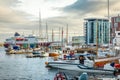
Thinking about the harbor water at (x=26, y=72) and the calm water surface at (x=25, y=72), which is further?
the calm water surface at (x=25, y=72)

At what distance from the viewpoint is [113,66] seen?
60000mm

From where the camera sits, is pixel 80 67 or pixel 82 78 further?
pixel 80 67

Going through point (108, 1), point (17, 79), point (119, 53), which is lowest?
point (17, 79)

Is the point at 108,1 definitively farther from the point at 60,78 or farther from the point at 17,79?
the point at 60,78

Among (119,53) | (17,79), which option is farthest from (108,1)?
(17,79)

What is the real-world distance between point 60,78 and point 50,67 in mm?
36478

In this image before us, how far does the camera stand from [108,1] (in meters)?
85.5

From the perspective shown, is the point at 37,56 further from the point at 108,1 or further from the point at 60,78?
the point at 60,78

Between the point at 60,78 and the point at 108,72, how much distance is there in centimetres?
2260

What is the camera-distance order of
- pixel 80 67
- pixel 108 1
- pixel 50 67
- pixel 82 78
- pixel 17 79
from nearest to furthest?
pixel 82 78 < pixel 17 79 < pixel 80 67 < pixel 50 67 < pixel 108 1

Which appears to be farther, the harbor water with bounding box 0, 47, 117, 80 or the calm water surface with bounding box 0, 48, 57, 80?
the calm water surface with bounding box 0, 48, 57, 80

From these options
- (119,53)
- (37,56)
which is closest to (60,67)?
(119,53)

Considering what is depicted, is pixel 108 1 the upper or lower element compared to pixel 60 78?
upper

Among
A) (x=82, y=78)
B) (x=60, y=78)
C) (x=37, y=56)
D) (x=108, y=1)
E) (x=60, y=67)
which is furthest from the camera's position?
(x=37, y=56)
